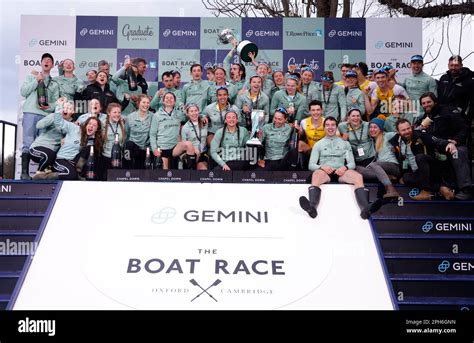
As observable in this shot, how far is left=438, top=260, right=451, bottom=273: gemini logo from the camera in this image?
622 centimetres

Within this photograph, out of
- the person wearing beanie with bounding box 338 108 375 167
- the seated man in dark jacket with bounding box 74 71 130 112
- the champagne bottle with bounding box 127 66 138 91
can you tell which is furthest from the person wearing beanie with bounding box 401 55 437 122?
the seated man in dark jacket with bounding box 74 71 130 112

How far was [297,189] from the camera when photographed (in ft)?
23.0

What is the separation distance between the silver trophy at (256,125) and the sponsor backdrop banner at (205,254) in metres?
0.83

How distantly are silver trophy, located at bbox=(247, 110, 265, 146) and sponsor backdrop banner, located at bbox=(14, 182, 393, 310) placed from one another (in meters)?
0.83

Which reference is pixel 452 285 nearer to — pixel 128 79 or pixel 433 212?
pixel 433 212

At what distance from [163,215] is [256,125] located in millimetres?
2148

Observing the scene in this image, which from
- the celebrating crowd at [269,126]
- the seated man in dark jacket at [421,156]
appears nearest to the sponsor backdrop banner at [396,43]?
the celebrating crowd at [269,126]

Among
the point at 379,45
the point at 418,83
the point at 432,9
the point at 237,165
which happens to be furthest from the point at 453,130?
the point at 432,9

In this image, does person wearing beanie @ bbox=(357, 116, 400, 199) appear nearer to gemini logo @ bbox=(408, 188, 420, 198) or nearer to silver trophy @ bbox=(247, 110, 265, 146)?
gemini logo @ bbox=(408, 188, 420, 198)

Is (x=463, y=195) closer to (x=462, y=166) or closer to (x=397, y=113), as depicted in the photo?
(x=462, y=166)

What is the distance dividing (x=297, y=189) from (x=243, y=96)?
1.94m

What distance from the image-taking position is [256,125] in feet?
25.8

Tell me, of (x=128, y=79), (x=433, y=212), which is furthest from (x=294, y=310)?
(x=128, y=79)

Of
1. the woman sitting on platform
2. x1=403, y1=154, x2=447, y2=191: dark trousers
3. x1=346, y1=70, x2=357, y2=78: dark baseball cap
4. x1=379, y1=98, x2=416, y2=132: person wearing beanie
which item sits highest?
x1=346, y1=70, x2=357, y2=78: dark baseball cap
